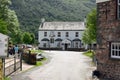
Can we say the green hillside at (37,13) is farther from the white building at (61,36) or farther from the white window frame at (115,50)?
the white window frame at (115,50)

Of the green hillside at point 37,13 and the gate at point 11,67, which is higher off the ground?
the green hillside at point 37,13

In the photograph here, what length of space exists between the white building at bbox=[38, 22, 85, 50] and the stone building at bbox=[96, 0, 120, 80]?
67.5 meters

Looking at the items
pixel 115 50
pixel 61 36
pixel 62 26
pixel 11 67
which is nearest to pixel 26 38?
pixel 62 26

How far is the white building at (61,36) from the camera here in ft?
308

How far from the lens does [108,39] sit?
81.7ft

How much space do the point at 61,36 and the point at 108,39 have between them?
231ft

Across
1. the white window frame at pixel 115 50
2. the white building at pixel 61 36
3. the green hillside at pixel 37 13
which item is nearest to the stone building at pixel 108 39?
the white window frame at pixel 115 50

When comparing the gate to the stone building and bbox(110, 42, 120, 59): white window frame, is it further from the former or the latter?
bbox(110, 42, 120, 59): white window frame

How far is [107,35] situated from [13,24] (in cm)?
4630

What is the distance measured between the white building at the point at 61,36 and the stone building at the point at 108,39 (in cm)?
6754

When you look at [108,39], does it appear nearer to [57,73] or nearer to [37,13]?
[57,73]

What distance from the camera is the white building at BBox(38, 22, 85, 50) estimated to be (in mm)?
93938

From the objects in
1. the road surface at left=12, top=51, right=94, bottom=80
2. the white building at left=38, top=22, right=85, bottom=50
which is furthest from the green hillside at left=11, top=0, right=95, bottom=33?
the road surface at left=12, top=51, right=94, bottom=80

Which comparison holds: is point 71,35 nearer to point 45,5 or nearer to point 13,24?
point 13,24
